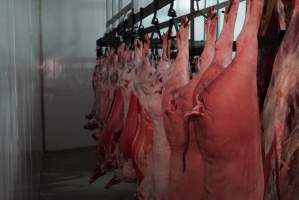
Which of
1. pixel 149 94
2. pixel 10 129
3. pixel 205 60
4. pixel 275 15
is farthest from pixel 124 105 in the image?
pixel 275 15

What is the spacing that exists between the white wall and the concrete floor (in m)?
0.53

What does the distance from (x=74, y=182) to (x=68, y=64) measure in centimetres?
226

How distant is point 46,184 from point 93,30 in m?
2.69

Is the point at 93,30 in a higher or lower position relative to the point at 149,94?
higher

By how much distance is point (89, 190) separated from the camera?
3916 millimetres

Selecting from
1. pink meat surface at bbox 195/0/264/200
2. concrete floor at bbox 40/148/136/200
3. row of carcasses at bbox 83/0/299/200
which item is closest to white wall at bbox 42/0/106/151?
concrete floor at bbox 40/148/136/200

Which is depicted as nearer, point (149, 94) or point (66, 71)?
point (149, 94)

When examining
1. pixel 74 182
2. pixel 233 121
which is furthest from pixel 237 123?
pixel 74 182

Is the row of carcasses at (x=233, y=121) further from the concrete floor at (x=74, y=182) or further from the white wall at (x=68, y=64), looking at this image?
the white wall at (x=68, y=64)

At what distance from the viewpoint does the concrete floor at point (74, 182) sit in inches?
147

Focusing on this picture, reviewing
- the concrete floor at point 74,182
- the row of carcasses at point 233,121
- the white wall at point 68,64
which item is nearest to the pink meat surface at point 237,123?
the row of carcasses at point 233,121

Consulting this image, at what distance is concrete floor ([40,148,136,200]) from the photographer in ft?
12.3

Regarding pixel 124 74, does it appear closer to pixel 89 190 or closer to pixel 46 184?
pixel 89 190

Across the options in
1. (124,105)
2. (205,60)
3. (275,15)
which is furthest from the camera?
(124,105)
